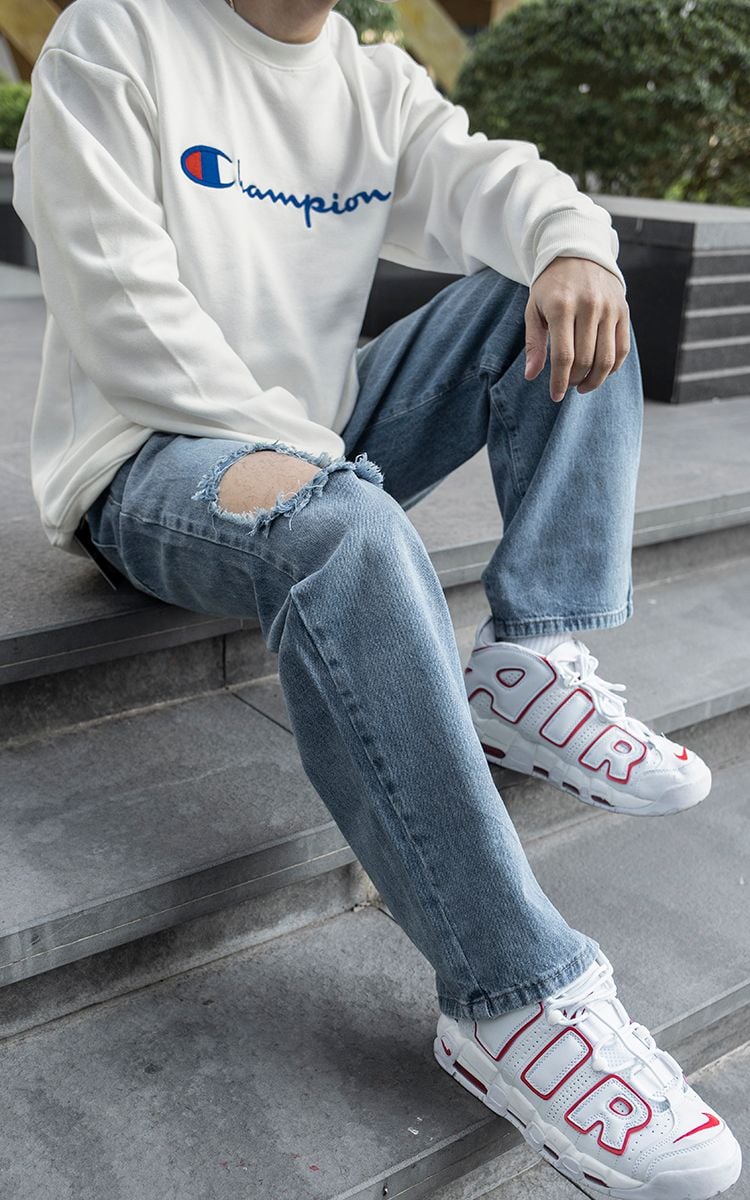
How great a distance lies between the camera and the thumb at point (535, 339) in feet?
5.06

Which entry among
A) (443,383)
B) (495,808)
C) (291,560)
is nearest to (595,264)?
(443,383)

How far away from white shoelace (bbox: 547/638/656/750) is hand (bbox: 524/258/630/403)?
14.5 inches

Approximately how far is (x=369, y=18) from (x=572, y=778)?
5961 mm

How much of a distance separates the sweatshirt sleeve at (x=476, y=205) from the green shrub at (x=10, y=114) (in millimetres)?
5108

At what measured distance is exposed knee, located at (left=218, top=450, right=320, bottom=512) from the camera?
1.32 m

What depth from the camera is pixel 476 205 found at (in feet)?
5.69

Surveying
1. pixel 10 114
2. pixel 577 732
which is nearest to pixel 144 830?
pixel 577 732

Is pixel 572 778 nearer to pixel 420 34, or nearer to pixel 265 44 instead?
pixel 265 44

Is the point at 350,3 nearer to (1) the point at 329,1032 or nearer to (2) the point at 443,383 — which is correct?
(2) the point at 443,383

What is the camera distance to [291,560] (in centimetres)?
127

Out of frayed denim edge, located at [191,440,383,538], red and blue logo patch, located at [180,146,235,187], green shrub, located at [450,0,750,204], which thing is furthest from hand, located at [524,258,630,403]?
green shrub, located at [450,0,750,204]

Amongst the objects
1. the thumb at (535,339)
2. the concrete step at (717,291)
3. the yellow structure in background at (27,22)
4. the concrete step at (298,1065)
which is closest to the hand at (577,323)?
the thumb at (535,339)

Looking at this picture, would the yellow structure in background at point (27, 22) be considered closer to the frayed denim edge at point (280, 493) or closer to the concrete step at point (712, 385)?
the concrete step at point (712, 385)

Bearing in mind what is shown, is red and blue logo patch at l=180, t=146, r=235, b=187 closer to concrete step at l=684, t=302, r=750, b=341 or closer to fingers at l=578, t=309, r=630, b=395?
fingers at l=578, t=309, r=630, b=395
